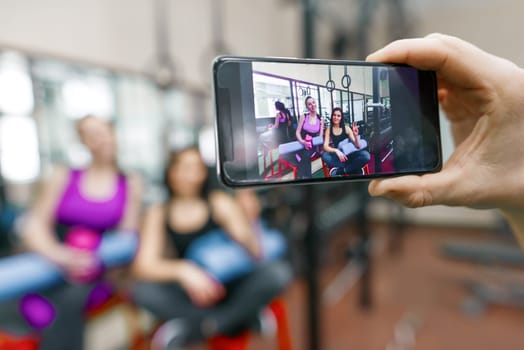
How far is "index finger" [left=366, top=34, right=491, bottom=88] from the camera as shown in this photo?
0.31 m

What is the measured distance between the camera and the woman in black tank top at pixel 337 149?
1.05ft

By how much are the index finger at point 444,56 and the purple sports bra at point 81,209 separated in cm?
89

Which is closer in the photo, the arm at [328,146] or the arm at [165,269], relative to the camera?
the arm at [328,146]

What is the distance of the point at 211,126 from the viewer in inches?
65.9

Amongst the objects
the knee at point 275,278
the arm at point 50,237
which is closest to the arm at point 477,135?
the knee at point 275,278

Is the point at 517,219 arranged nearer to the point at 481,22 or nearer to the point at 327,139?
the point at 327,139

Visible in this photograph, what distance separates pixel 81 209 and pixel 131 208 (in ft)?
0.50

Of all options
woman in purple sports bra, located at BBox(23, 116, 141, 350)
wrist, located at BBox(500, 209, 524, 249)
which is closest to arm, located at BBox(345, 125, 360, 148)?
wrist, located at BBox(500, 209, 524, 249)

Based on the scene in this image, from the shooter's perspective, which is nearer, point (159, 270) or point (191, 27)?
point (159, 270)

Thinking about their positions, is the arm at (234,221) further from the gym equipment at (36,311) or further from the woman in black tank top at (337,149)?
the woman in black tank top at (337,149)

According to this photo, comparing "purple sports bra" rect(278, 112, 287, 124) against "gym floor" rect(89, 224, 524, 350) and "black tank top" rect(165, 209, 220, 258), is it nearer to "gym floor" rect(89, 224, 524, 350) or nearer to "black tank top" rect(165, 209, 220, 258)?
"black tank top" rect(165, 209, 220, 258)

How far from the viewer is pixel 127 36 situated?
138 centimetres

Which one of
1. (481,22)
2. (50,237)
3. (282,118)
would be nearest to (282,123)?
(282,118)

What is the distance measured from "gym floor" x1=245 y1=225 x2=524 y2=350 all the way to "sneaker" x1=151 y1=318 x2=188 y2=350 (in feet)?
2.16
